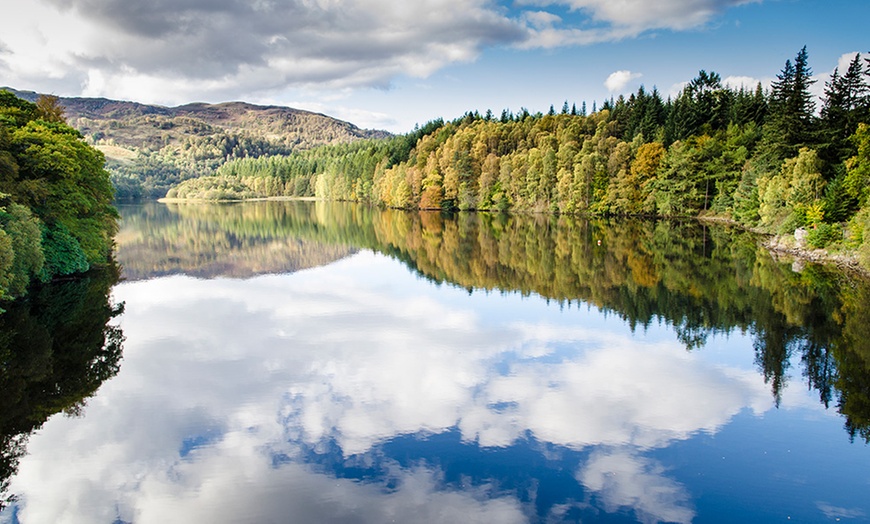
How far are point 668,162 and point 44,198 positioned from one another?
2682 inches

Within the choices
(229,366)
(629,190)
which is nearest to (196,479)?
(229,366)

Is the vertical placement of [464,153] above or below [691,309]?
above

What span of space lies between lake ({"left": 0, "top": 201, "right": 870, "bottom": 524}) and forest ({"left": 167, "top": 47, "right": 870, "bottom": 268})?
50.4 ft

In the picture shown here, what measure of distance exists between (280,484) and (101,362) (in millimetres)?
11130

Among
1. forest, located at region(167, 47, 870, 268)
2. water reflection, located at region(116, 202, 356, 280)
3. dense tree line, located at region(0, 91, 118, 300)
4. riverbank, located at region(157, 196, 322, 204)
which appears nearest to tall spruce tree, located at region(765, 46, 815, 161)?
forest, located at region(167, 47, 870, 268)

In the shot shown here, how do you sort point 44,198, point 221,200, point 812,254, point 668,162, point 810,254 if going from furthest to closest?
point 221,200 → point 668,162 → point 810,254 → point 812,254 → point 44,198

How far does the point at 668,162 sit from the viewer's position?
7600 cm

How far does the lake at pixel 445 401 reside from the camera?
11195 millimetres

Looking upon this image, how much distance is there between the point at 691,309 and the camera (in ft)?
85.0

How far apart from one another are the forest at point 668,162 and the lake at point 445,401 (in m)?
15.3

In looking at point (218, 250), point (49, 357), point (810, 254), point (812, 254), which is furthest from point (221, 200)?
point (49, 357)

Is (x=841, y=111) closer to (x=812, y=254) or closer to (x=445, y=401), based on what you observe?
(x=812, y=254)

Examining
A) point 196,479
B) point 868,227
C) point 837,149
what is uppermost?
point 837,149

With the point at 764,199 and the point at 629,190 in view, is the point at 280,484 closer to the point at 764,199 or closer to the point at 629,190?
the point at 764,199
